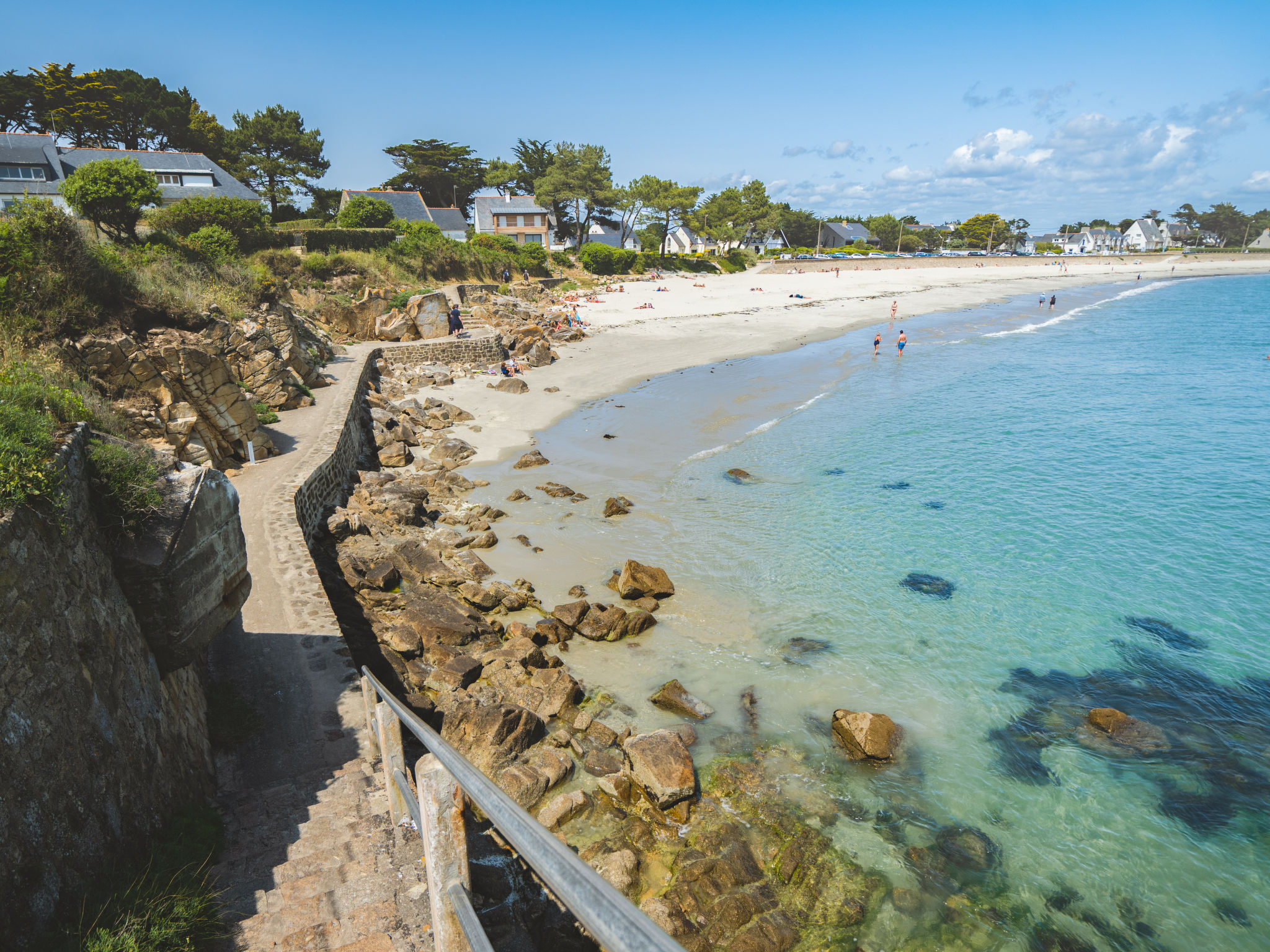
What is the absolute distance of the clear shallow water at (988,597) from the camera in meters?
8.95

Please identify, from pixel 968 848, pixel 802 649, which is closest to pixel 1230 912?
pixel 968 848

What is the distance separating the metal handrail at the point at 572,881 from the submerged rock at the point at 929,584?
45.8 ft

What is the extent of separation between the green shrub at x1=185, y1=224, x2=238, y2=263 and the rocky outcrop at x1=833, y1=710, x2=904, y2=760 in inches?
1085

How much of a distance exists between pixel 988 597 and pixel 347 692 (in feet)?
42.8

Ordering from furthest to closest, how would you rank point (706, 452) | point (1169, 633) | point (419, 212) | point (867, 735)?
point (419, 212) → point (706, 452) → point (1169, 633) → point (867, 735)

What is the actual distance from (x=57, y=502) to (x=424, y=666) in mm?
7301

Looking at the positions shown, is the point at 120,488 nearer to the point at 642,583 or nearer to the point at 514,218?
the point at 642,583

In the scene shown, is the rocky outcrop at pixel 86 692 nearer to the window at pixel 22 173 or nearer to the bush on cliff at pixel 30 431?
the bush on cliff at pixel 30 431

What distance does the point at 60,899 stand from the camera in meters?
4.23

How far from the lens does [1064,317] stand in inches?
2408

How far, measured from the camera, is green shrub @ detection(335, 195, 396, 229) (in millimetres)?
48406

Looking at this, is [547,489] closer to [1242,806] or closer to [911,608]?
[911,608]

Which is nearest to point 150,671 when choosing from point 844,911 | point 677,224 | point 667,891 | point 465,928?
point 465,928

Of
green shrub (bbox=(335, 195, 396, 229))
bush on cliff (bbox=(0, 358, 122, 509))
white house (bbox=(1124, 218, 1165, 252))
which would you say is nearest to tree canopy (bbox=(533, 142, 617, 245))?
green shrub (bbox=(335, 195, 396, 229))
